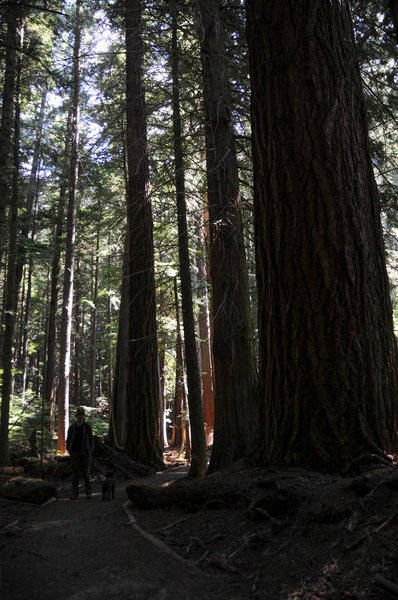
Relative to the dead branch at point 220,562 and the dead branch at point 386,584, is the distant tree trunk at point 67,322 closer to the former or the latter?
the dead branch at point 220,562

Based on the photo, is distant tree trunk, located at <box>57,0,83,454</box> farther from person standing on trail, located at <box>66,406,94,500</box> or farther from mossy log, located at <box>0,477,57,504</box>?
mossy log, located at <box>0,477,57,504</box>

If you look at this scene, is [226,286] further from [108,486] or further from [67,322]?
[67,322]

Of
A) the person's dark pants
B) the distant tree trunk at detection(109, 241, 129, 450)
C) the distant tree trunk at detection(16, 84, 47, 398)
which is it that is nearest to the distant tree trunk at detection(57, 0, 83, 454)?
the distant tree trunk at detection(16, 84, 47, 398)

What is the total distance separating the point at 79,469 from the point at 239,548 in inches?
239

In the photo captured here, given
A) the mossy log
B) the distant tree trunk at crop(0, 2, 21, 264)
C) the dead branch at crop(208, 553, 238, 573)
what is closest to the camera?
the dead branch at crop(208, 553, 238, 573)

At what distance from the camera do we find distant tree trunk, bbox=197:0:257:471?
23.4 feet

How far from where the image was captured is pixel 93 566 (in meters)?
3.47

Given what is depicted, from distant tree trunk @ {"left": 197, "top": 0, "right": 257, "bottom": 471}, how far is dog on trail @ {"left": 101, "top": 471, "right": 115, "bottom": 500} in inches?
71.5

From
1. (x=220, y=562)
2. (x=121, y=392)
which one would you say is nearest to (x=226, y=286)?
(x=220, y=562)

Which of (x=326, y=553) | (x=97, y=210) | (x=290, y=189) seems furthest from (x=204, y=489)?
(x=97, y=210)

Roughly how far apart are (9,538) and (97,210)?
53.0 feet

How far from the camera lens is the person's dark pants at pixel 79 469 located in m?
8.16

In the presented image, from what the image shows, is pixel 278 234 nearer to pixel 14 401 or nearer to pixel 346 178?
pixel 346 178

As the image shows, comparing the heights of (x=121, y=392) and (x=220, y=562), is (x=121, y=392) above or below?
above
